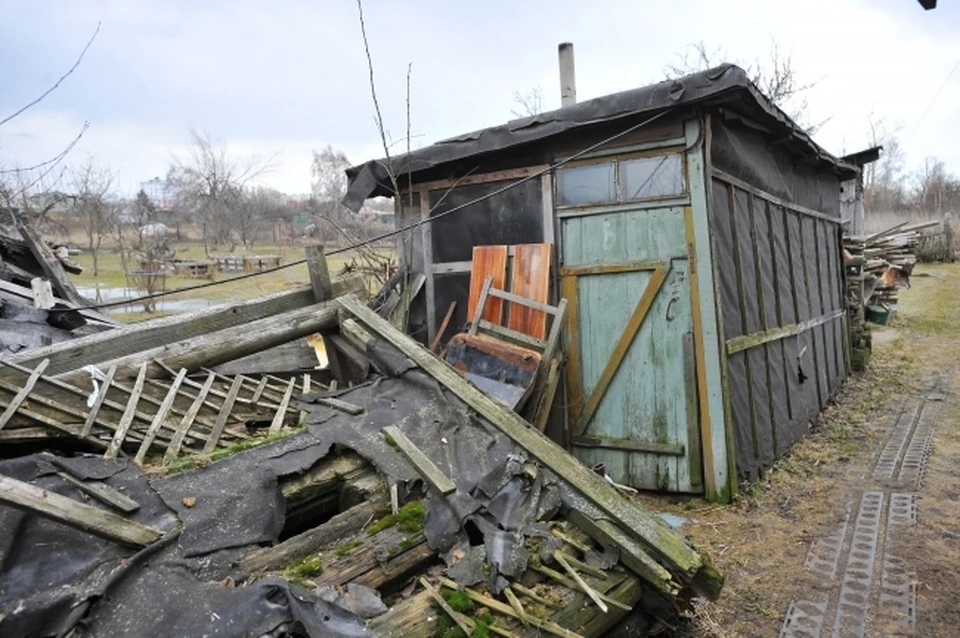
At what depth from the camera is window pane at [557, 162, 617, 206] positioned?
239 inches

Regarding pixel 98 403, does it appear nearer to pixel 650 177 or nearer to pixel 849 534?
pixel 650 177

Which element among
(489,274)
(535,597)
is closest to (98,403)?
(535,597)

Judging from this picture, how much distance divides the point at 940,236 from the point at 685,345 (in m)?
27.2

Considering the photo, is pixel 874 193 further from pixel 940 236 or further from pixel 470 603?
pixel 470 603

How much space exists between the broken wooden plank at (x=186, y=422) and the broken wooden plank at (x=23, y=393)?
2.50 ft

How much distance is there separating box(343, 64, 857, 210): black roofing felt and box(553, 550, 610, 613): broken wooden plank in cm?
387

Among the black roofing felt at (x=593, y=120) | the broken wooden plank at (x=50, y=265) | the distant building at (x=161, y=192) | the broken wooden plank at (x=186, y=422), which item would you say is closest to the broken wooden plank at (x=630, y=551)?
Result: the broken wooden plank at (x=186, y=422)

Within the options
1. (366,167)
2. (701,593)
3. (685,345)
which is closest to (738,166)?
(685,345)

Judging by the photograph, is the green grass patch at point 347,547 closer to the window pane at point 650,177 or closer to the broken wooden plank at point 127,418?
the broken wooden plank at point 127,418

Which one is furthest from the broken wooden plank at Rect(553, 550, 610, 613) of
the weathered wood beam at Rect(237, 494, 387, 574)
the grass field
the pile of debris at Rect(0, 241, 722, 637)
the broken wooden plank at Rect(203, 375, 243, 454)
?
the grass field

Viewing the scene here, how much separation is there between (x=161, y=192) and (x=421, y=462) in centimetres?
4791

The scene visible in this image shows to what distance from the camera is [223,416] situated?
3.89 meters

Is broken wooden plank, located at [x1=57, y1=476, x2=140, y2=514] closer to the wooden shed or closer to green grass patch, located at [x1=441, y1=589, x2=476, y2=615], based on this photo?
green grass patch, located at [x1=441, y1=589, x2=476, y2=615]

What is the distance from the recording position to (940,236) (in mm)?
26438
